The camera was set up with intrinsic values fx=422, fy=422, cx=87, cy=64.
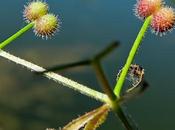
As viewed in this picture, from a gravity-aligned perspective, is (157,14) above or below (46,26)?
below

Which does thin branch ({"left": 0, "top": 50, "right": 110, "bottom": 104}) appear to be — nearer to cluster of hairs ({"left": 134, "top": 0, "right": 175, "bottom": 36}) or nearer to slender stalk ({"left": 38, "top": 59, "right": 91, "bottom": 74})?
slender stalk ({"left": 38, "top": 59, "right": 91, "bottom": 74})

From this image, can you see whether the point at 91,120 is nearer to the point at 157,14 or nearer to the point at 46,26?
the point at 157,14

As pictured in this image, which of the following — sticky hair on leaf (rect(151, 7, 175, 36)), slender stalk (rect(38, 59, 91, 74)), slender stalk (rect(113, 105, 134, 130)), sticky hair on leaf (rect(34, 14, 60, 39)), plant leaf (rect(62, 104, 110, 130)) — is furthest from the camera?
sticky hair on leaf (rect(34, 14, 60, 39))

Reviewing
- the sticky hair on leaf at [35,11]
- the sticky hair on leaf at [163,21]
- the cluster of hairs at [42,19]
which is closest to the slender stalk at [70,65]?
the sticky hair on leaf at [163,21]

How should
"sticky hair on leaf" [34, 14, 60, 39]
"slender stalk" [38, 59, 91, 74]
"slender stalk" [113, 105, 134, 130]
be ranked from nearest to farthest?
"slender stalk" [38, 59, 91, 74] → "slender stalk" [113, 105, 134, 130] → "sticky hair on leaf" [34, 14, 60, 39]

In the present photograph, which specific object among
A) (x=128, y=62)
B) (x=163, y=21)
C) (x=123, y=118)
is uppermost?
(x=163, y=21)

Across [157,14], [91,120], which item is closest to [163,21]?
[157,14]

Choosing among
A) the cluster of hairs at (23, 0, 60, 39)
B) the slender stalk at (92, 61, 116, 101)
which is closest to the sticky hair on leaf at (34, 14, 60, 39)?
the cluster of hairs at (23, 0, 60, 39)

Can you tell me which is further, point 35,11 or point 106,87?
point 35,11
